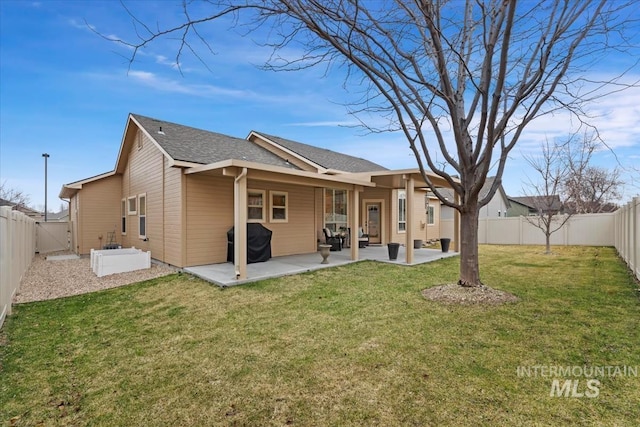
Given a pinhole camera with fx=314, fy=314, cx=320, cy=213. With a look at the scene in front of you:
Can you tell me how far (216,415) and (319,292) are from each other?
3890 millimetres

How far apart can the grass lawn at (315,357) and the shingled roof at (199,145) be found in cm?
429

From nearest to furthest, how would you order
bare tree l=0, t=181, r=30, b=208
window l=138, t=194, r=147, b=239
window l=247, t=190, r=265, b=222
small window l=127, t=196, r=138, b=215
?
window l=247, t=190, r=265, b=222, window l=138, t=194, r=147, b=239, small window l=127, t=196, r=138, b=215, bare tree l=0, t=181, r=30, b=208

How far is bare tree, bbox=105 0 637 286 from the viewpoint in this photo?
4.21 m

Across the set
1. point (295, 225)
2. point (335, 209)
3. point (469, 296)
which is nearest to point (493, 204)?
point (335, 209)

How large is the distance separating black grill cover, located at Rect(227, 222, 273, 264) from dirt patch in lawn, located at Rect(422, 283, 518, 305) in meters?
5.00

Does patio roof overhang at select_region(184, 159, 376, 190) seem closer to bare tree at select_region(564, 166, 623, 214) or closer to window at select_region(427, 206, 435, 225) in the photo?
window at select_region(427, 206, 435, 225)

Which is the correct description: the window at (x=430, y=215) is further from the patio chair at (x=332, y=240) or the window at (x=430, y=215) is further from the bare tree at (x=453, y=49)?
the bare tree at (x=453, y=49)

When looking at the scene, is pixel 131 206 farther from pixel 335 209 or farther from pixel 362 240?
pixel 362 240

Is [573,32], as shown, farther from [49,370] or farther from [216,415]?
[49,370]

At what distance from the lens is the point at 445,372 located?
123 inches

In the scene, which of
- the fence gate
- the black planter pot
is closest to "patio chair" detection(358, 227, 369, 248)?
the black planter pot

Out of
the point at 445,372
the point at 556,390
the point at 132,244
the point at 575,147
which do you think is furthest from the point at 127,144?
the point at 575,147

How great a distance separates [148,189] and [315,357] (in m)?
9.63

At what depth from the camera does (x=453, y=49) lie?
4242mm
